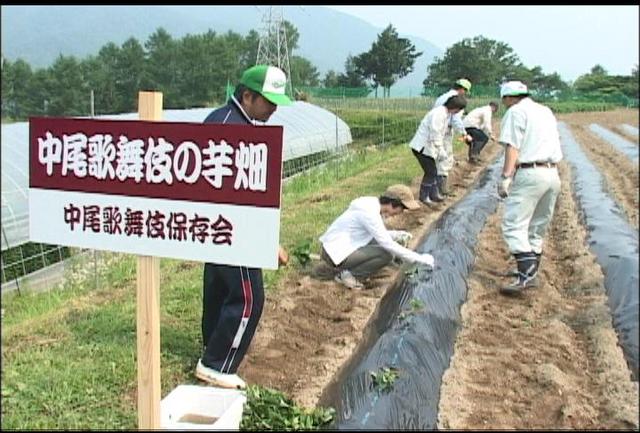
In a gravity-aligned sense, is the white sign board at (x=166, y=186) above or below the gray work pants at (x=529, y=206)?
above

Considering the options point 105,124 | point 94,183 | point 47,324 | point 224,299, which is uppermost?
point 105,124

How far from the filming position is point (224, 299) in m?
3.68

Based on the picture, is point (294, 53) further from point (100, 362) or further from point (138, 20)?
point (100, 362)

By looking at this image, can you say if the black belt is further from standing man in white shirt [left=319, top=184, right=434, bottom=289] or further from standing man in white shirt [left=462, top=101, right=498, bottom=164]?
standing man in white shirt [left=462, top=101, right=498, bottom=164]

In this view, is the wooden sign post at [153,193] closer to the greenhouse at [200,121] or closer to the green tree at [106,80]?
the greenhouse at [200,121]

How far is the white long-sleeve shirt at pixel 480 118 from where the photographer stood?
1244cm

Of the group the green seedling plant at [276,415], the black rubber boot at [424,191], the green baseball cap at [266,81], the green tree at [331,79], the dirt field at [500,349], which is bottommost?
the dirt field at [500,349]

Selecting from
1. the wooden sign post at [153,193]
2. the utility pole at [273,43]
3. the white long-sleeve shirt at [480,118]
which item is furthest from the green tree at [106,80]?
the white long-sleeve shirt at [480,118]

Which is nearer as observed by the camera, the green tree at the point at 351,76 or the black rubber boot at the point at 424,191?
the black rubber boot at the point at 424,191

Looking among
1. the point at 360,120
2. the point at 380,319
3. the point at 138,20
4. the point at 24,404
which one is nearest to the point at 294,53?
the point at 360,120

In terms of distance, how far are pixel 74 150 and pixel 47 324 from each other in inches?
81.5

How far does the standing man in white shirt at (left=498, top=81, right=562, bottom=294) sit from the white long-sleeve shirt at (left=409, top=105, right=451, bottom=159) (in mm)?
2979

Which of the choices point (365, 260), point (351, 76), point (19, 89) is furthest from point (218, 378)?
point (351, 76)

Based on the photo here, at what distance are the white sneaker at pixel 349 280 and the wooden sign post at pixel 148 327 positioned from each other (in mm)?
2877
